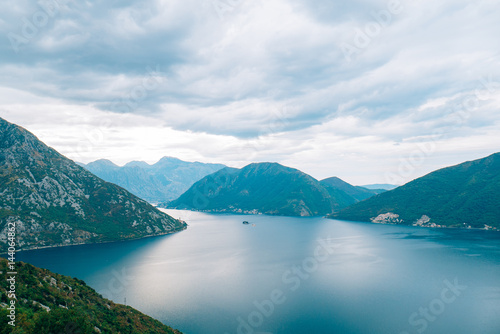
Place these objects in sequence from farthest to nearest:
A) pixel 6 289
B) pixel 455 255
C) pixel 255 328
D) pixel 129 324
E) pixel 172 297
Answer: pixel 455 255, pixel 172 297, pixel 255 328, pixel 129 324, pixel 6 289

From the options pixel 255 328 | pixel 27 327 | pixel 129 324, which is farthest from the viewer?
pixel 255 328

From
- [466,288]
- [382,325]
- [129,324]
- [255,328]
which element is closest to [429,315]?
[382,325]

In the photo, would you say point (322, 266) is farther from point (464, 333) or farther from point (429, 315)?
point (464, 333)

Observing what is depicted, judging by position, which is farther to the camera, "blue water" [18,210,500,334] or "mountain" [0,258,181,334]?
"blue water" [18,210,500,334]

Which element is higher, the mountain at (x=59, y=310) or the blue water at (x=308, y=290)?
the mountain at (x=59, y=310)

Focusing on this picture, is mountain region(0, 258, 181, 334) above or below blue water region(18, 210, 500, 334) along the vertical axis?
above

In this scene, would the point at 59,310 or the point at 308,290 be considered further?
the point at 308,290

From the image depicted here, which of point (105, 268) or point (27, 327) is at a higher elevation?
point (27, 327)

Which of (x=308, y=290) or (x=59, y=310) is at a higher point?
(x=59, y=310)
